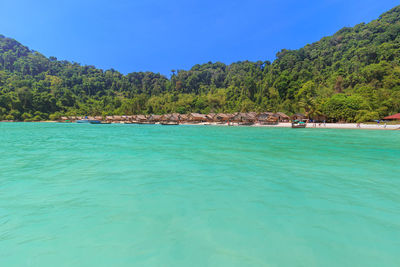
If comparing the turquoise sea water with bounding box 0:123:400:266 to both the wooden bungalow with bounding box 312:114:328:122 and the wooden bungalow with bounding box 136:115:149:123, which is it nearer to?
the wooden bungalow with bounding box 312:114:328:122

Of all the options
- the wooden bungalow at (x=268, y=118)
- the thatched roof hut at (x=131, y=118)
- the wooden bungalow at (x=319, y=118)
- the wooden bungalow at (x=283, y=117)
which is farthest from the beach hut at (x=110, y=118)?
the wooden bungalow at (x=319, y=118)

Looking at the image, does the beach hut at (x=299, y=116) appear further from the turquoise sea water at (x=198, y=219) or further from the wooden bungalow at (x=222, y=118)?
the turquoise sea water at (x=198, y=219)

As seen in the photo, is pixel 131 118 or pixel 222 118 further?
pixel 131 118

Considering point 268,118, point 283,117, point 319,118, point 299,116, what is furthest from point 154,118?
point 319,118

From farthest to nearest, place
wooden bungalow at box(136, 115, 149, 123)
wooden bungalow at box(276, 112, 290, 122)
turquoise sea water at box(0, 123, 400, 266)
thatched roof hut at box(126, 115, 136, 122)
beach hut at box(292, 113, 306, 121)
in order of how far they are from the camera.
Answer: thatched roof hut at box(126, 115, 136, 122) → wooden bungalow at box(136, 115, 149, 123) → wooden bungalow at box(276, 112, 290, 122) → beach hut at box(292, 113, 306, 121) → turquoise sea water at box(0, 123, 400, 266)

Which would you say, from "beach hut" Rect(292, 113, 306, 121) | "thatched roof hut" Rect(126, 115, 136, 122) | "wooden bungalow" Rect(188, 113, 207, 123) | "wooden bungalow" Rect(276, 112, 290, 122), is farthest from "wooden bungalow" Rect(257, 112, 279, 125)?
"thatched roof hut" Rect(126, 115, 136, 122)

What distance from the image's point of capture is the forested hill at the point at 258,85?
1596 inches

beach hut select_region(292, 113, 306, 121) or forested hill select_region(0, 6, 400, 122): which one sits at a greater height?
forested hill select_region(0, 6, 400, 122)

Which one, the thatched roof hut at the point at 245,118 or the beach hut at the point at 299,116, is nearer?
the beach hut at the point at 299,116

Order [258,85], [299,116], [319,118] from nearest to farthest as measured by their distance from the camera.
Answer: [319,118], [299,116], [258,85]

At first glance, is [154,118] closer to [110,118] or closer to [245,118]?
[110,118]

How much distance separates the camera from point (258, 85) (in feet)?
224

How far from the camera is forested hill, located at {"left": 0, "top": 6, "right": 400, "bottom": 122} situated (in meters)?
40.5

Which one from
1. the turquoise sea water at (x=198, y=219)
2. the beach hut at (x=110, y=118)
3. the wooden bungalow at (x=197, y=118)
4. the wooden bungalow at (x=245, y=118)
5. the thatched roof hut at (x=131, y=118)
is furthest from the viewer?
the beach hut at (x=110, y=118)
